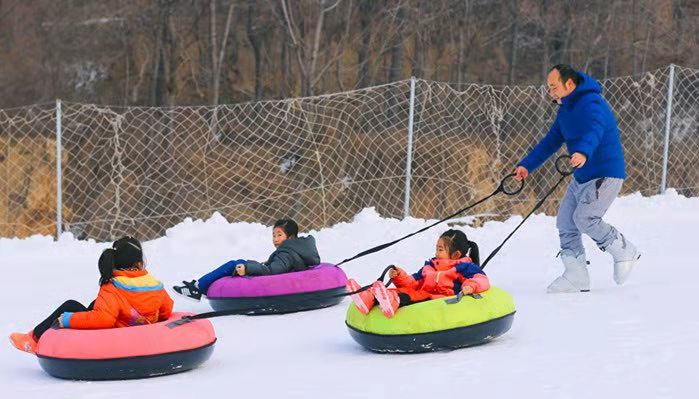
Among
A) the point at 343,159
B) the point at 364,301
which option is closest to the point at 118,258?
the point at 364,301

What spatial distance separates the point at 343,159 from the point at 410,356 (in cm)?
904

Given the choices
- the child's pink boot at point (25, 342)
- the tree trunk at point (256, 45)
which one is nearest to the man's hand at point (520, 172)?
the child's pink boot at point (25, 342)

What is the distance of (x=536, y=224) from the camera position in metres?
10.3

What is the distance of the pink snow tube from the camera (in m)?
4.76

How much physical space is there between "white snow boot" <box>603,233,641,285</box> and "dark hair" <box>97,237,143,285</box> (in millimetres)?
3273

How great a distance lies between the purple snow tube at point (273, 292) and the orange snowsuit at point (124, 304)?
1.28 m

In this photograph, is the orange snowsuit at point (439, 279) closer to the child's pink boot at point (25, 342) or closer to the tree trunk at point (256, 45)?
the child's pink boot at point (25, 342)

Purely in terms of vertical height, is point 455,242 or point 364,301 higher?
point 455,242

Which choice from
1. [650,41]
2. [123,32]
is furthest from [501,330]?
[123,32]

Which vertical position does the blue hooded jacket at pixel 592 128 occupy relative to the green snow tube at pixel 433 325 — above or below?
above

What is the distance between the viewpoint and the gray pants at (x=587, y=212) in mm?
6422

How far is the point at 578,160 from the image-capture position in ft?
19.8

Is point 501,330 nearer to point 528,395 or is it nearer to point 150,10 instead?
point 528,395

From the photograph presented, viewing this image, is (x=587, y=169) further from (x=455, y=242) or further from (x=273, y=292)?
(x=273, y=292)
